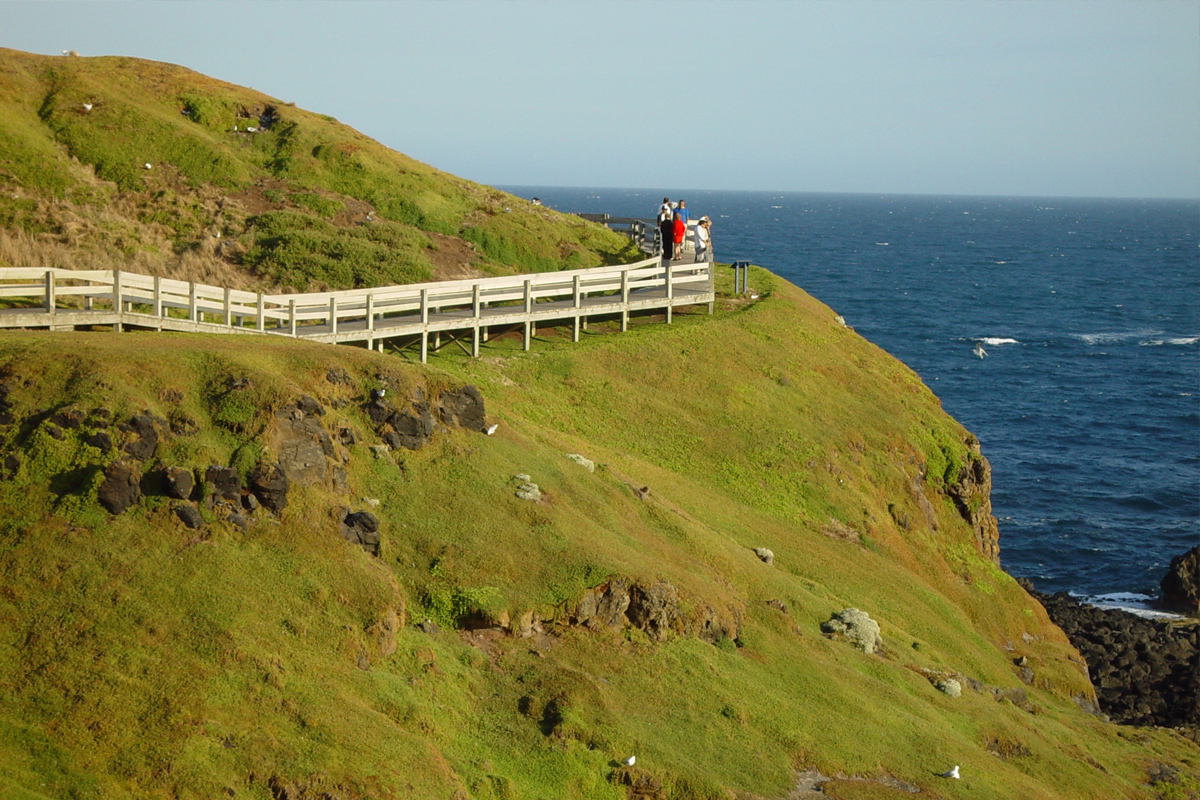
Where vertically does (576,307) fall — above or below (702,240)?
below

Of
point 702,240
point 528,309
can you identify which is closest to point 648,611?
point 528,309

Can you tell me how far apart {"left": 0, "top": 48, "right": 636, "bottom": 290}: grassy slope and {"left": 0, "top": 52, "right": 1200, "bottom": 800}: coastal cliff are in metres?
14.7

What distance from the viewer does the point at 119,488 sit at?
1667cm

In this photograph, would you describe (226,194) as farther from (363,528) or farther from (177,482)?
(177,482)

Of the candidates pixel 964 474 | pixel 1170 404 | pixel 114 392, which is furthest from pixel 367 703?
pixel 1170 404

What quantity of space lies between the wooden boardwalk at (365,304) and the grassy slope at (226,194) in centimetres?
590

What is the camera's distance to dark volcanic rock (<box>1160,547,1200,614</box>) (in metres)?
43.6

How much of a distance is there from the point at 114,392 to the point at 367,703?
21.1ft

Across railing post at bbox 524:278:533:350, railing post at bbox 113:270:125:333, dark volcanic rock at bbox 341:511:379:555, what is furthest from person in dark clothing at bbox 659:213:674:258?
dark volcanic rock at bbox 341:511:379:555

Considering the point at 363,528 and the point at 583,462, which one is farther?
the point at 583,462

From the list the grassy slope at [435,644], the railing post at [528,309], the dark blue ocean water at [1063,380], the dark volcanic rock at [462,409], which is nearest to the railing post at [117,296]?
the grassy slope at [435,644]

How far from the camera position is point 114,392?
703 inches

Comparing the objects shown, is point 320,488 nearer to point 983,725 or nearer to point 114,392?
point 114,392

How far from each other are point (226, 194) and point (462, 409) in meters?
27.2
